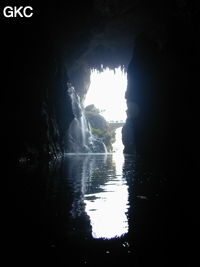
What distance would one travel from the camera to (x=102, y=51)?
124 ft

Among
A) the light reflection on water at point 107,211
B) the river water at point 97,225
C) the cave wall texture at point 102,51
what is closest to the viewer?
the river water at point 97,225

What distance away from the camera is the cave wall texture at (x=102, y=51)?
685 inches

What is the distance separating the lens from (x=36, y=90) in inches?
829

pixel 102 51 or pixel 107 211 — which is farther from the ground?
pixel 102 51

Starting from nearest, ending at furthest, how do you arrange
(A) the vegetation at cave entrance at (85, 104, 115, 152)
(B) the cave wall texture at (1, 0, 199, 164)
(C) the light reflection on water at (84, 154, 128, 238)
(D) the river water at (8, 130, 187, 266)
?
(D) the river water at (8, 130, 187, 266) → (C) the light reflection on water at (84, 154, 128, 238) → (B) the cave wall texture at (1, 0, 199, 164) → (A) the vegetation at cave entrance at (85, 104, 115, 152)

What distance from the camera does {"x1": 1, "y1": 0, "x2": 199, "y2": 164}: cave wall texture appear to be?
17391 millimetres

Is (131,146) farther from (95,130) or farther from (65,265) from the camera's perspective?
(65,265)

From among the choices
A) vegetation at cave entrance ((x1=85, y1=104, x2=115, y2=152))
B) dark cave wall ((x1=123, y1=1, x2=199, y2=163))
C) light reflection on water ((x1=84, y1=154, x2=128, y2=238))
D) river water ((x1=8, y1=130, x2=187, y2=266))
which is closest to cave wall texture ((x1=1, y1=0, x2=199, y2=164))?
dark cave wall ((x1=123, y1=1, x2=199, y2=163))

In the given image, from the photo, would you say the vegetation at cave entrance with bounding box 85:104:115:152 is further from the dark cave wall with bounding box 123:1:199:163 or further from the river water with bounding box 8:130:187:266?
the river water with bounding box 8:130:187:266

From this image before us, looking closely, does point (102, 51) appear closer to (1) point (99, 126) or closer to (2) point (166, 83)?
(2) point (166, 83)

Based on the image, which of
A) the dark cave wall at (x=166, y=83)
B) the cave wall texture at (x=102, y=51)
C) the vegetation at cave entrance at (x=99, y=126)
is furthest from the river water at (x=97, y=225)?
the vegetation at cave entrance at (x=99, y=126)

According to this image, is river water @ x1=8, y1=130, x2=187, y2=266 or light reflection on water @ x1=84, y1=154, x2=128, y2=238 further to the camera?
light reflection on water @ x1=84, y1=154, x2=128, y2=238

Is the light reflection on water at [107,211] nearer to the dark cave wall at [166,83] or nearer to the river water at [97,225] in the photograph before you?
the river water at [97,225]

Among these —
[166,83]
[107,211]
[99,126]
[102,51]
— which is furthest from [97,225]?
[99,126]
